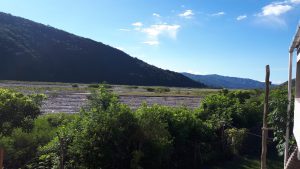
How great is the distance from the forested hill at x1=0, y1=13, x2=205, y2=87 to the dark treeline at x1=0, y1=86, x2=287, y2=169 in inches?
3436

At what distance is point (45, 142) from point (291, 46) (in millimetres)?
8726

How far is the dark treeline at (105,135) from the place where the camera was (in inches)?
495

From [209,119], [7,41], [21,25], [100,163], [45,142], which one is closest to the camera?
[100,163]

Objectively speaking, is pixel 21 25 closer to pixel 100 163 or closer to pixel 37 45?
pixel 37 45

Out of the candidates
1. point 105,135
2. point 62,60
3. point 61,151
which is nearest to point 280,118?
point 105,135

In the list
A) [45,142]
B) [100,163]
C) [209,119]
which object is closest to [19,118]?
[45,142]

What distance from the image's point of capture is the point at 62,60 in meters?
124

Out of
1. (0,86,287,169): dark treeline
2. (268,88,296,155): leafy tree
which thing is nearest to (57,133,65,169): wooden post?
(0,86,287,169): dark treeline

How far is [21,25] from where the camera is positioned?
13488 cm

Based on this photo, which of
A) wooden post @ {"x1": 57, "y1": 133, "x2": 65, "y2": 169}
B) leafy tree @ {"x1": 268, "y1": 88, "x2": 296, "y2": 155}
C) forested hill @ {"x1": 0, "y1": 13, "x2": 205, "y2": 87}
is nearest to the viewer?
leafy tree @ {"x1": 268, "y1": 88, "x2": 296, "y2": 155}

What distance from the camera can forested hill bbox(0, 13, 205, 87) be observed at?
106 m

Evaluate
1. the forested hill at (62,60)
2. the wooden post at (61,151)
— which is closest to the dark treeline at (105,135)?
the wooden post at (61,151)

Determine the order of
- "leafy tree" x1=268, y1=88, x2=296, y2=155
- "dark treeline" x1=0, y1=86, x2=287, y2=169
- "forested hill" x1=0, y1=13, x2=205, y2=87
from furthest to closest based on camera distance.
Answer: "forested hill" x1=0, y1=13, x2=205, y2=87
"dark treeline" x1=0, y1=86, x2=287, y2=169
"leafy tree" x1=268, y1=88, x2=296, y2=155

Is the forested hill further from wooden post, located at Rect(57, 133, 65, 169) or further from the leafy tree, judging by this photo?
the leafy tree
